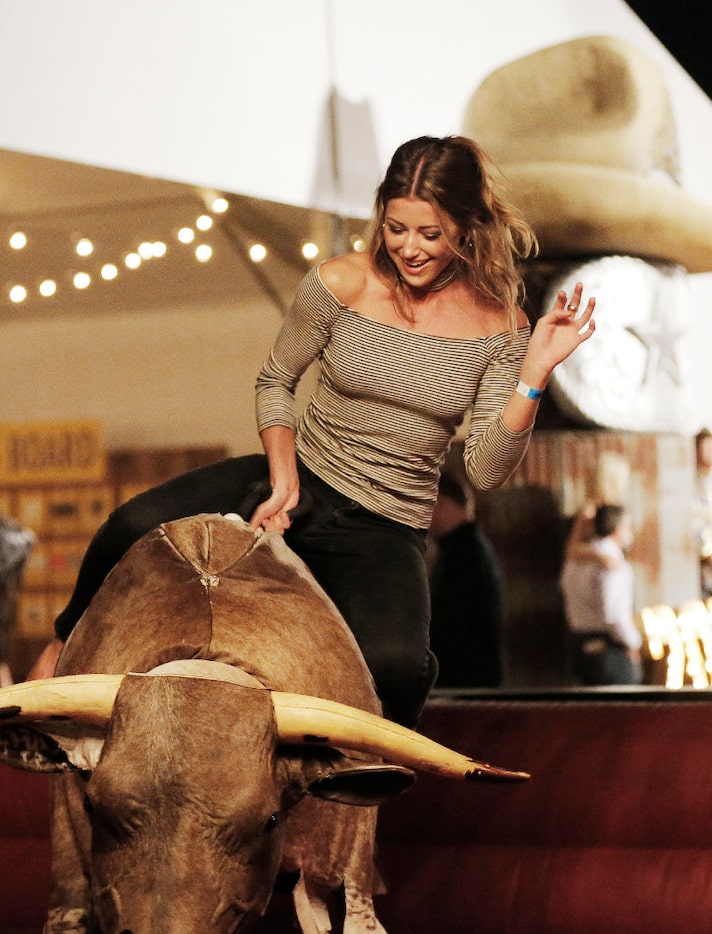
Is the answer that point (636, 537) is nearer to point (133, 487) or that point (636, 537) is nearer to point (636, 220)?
point (636, 220)

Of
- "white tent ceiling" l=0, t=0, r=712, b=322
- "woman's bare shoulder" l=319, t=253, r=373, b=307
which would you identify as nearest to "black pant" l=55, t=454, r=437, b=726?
"woman's bare shoulder" l=319, t=253, r=373, b=307

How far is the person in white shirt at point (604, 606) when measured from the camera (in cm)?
552

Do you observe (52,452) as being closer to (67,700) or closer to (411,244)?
(411,244)

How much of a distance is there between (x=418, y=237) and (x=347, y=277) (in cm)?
21

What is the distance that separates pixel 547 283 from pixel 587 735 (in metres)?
2.75

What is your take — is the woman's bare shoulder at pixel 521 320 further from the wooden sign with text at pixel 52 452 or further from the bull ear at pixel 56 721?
the wooden sign with text at pixel 52 452

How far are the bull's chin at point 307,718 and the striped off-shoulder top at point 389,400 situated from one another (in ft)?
2.36

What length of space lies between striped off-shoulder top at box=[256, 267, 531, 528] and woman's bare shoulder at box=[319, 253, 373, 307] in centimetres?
2

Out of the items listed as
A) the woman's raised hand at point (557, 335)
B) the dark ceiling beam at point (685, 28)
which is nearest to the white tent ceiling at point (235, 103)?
the dark ceiling beam at point (685, 28)

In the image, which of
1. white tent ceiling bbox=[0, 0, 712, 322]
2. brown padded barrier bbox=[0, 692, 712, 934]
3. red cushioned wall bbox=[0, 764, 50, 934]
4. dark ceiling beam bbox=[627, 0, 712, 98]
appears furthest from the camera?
white tent ceiling bbox=[0, 0, 712, 322]

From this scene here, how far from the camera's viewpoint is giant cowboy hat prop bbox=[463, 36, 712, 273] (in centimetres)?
564

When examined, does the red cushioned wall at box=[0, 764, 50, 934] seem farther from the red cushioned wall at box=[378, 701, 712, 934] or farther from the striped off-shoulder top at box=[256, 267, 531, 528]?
the striped off-shoulder top at box=[256, 267, 531, 528]

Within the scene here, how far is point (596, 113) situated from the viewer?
573 cm

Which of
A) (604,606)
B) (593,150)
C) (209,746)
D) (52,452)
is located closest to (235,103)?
(593,150)
